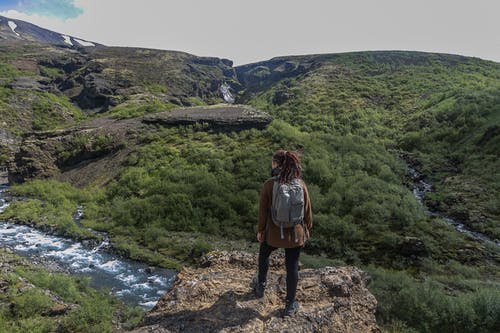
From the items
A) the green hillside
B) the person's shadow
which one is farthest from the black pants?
the green hillside

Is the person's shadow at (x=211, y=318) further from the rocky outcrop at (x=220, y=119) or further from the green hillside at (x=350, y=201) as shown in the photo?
the rocky outcrop at (x=220, y=119)

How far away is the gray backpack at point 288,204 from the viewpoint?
19.7 feet

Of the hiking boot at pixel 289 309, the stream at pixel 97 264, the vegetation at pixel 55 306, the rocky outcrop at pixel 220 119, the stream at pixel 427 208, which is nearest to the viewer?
the hiking boot at pixel 289 309

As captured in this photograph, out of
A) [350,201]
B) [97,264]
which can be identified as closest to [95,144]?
[97,264]

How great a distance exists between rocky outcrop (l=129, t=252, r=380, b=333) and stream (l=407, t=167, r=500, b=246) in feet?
63.4

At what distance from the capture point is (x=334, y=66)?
10762 centimetres

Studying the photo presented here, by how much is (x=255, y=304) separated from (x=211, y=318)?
2.74 feet

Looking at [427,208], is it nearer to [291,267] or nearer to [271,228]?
[291,267]

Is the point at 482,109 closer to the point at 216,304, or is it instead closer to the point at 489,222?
the point at 489,222

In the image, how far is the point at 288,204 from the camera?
6.02m

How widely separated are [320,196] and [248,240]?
6.22 meters

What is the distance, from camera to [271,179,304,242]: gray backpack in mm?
6012

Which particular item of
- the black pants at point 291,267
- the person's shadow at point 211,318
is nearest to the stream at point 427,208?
the black pants at point 291,267

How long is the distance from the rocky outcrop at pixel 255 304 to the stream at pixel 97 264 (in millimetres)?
8837
